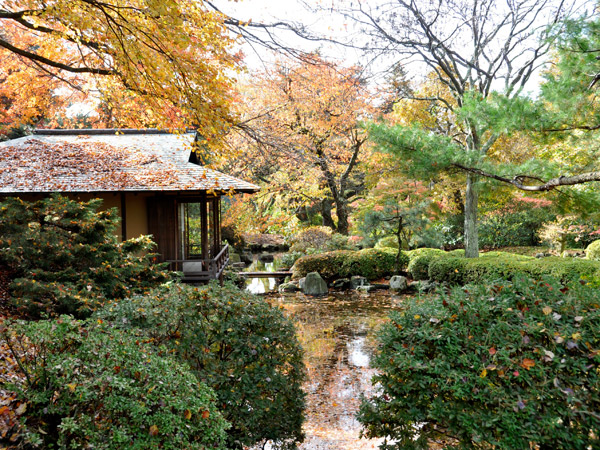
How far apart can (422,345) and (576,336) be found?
93 cm

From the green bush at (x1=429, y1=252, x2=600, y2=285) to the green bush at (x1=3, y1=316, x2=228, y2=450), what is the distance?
7534 millimetres

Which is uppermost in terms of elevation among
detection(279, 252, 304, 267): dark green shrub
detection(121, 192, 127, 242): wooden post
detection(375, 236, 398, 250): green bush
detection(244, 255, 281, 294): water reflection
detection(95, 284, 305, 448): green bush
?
detection(121, 192, 127, 242): wooden post

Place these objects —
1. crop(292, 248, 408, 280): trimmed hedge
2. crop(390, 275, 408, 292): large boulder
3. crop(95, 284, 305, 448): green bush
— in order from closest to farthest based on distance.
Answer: crop(95, 284, 305, 448): green bush
crop(390, 275, 408, 292): large boulder
crop(292, 248, 408, 280): trimmed hedge

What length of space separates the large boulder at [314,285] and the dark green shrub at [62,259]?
723cm

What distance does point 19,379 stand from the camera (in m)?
2.41

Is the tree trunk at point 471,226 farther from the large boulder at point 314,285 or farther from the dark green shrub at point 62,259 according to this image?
the dark green shrub at point 62,259

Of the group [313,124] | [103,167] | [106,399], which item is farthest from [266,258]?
[106,399]

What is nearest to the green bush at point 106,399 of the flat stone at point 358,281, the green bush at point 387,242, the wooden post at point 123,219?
the wooden post at point 123,219

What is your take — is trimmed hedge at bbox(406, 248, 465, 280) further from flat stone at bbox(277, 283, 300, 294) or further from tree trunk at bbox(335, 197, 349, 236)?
tree trunk at bbox(335, 197, 349, 236)

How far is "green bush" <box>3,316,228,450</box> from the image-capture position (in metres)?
2.14

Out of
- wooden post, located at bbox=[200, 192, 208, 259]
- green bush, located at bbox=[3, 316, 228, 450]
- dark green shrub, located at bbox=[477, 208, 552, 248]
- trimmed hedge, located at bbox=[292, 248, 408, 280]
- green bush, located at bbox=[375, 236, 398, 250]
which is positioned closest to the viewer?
green bush, located at bbox=[3, 316, 228, 450]

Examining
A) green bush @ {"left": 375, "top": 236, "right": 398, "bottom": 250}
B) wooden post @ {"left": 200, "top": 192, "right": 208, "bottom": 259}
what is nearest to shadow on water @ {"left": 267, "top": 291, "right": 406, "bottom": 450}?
wooden post @ {"left": 200, "top": 192, "right": 208, "bottom": 259}

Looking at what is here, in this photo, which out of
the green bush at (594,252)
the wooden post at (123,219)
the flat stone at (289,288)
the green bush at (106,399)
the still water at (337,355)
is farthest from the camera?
the flat stone at (289,288)

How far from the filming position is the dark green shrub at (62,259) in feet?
17.1
